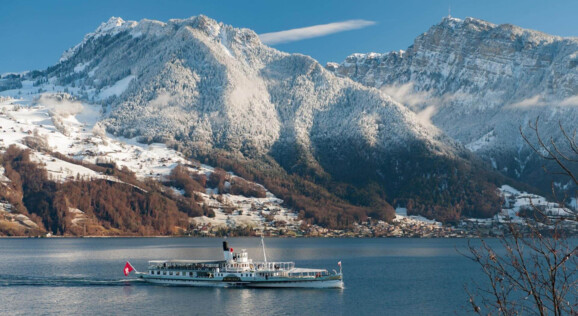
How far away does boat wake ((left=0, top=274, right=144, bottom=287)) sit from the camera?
443 ft

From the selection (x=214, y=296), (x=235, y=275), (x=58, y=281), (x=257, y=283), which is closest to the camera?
(x=214, y=296)

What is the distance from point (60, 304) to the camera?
110m

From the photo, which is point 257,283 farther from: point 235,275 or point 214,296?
point 214,296

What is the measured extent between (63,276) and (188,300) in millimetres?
46082

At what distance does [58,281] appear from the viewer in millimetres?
139250

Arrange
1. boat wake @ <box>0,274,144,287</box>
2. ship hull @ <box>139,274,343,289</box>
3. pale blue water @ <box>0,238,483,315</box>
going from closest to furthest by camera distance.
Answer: pale blue water @ <box>0,238,483,315</box>, ship hull @ <box>139,274,343,289</box>, boat wake @ <box>0,274,144,287</box>

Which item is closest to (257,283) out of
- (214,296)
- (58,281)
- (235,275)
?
(235,275)

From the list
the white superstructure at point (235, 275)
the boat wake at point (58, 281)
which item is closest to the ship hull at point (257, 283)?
the white superstructure at point (235, 275)

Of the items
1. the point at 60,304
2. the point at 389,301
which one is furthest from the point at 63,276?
the point at 389,301

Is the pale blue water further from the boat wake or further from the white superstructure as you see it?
the white superstructure

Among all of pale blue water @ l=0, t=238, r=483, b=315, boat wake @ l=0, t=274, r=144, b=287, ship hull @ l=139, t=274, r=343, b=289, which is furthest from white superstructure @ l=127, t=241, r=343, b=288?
boat wake @ l=0, t=274, r=144, b=287

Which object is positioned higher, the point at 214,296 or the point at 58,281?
the point at 58,281

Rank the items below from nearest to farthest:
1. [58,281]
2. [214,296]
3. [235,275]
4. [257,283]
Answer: [214,296], [257,283], [58,281], [235,275]

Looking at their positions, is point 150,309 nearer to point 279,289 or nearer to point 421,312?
point 279,289
